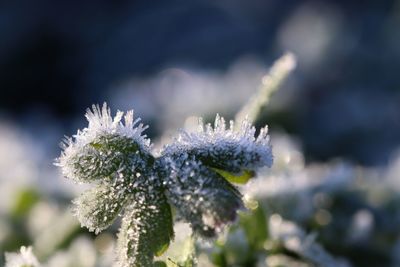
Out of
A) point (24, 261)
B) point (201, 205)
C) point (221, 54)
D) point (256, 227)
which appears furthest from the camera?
point (221, 54)

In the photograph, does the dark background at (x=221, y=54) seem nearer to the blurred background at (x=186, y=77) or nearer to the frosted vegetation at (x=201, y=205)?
the blurred background at (x=186, y=77)

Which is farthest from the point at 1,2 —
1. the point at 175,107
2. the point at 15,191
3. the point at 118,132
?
the point at 118,132

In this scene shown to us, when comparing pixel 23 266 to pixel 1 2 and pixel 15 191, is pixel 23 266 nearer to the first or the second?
pixel 15 191

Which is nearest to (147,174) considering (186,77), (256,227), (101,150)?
(101,150)

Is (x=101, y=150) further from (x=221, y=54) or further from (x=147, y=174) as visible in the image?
(x=221, y=54)

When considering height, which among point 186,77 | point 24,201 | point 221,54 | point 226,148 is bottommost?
point 226,148

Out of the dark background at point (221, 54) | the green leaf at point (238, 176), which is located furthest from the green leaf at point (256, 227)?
the dark background at point (221, 54)

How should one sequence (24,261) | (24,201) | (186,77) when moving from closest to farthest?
(24,261), (24,201), (186,77)
